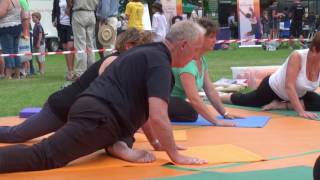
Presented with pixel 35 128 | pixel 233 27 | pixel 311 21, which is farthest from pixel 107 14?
pixel 233 27

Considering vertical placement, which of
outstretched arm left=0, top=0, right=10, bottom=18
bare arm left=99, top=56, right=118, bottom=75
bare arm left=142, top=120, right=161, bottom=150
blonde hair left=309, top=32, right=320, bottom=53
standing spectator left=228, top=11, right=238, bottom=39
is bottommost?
standing spectator left=228, top=11, right=238, bottom=39

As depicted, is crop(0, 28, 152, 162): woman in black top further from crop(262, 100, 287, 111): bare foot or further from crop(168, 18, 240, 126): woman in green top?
crop(262, 100, 287, 111): bare foot

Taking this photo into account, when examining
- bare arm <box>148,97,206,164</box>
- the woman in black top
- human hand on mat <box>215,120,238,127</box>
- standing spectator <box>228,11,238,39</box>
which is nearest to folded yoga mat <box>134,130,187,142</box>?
human hand on mat <box>215,120,238,127</box>

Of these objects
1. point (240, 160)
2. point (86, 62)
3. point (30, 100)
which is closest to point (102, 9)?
point (86, 62)

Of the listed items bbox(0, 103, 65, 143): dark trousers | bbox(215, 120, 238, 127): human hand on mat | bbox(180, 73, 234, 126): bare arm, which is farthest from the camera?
bbox(215, 120, 238, 127): human hand on mat

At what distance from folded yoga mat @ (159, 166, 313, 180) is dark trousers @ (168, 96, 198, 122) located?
7.28 ft

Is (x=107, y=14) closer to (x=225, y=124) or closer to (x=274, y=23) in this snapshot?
(x=225, y=124)

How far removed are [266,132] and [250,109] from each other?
5.43 ft

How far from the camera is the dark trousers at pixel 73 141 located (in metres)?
3.77

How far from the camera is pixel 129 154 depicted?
4160mm

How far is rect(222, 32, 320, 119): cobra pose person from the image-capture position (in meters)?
6.29

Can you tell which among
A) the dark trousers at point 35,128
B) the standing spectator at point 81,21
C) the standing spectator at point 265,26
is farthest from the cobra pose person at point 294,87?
the standing spectator at point 265,26

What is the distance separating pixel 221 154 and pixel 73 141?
3.74 ft

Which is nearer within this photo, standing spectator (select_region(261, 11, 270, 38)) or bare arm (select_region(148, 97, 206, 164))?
bare arm (select_region(148, 97, 206, 164))
